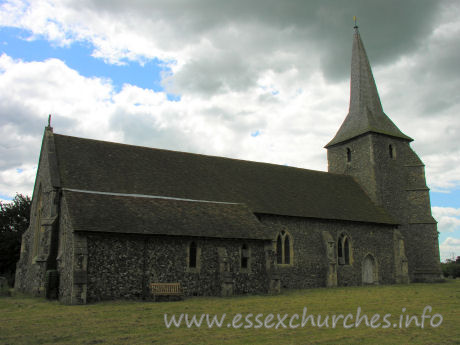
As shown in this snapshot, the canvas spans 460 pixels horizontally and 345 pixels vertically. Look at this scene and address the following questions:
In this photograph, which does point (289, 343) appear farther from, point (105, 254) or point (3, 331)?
point (105, 254)

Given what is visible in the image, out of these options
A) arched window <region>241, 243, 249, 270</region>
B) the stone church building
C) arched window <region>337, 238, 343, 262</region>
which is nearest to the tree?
the stone church building

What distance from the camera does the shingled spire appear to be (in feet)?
120

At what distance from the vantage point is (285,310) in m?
14.6

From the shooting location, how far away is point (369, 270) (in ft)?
98.9

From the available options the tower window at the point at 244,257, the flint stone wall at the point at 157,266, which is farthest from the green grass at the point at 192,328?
the tower window at the point at 244,257

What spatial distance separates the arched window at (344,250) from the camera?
28641mm

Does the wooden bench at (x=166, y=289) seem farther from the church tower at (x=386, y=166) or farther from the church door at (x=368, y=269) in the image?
the church tower at (x=386, y=166)

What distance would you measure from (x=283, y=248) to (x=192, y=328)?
51.6ft

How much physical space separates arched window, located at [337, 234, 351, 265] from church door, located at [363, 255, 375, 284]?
5.59 ft

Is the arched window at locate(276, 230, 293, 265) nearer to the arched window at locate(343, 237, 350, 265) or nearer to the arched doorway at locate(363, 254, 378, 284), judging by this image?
the arched window at locate(343, 237, 350, 265)

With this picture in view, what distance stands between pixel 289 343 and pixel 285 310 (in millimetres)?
5514

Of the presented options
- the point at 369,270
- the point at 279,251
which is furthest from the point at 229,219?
the point at 369,270

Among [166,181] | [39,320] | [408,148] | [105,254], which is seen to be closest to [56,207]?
[105,254]

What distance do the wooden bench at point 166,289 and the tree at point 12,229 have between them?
23197 mm
